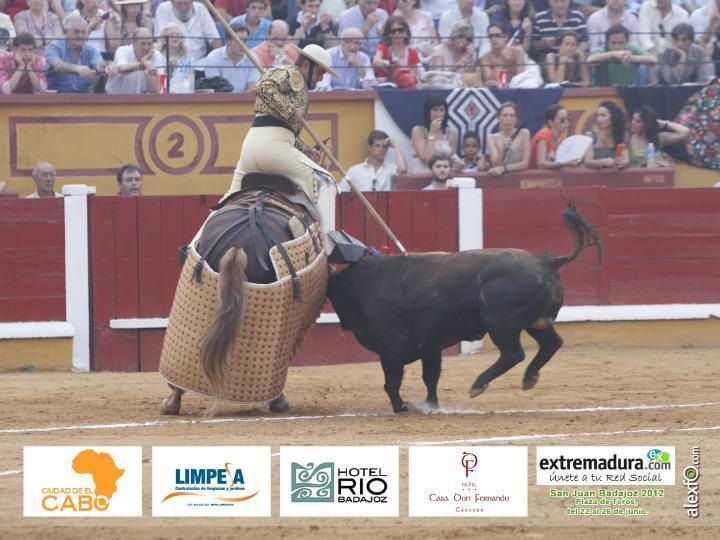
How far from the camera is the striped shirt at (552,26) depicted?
12734 mm

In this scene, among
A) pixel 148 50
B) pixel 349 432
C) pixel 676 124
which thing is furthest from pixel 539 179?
pixel 349 432

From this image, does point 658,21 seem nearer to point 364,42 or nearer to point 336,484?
point 364,42

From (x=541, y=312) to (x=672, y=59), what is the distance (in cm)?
630

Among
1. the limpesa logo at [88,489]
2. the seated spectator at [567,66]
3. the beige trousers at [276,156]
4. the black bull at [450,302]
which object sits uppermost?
the seated spectator at [567,66]

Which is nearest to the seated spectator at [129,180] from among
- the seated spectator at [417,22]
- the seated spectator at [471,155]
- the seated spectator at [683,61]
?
the seated spectator at [471,155]

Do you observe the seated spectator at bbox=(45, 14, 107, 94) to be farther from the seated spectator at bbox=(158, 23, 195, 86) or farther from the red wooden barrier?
the red wooden barrier

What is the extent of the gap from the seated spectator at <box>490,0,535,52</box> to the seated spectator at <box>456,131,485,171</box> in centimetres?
110

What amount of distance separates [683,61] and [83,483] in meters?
9.01

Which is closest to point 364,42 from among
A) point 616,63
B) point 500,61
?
point 500,61

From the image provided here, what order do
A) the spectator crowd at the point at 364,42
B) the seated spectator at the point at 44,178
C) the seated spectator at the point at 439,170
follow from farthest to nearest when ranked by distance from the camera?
the spectator crowd at the point at 364,42
the seated spectator at the point at 439,170
the seated spectator at the point at 44,178

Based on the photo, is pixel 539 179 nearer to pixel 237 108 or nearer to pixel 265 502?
pixel 237 108

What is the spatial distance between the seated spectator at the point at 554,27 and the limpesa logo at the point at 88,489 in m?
8.18

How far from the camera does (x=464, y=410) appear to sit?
307 inches

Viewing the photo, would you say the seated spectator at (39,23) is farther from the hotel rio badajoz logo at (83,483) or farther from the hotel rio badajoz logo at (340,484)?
the hotel rio badajoz logo at (340,484)
